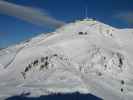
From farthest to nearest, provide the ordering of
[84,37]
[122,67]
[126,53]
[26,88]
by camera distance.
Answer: [84,37] < [126,53] < [122,67] < [26,88]

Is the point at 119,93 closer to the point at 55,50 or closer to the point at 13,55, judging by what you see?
the point at 55,50

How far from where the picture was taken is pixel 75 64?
130125 mm

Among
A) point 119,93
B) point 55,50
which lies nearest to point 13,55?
point 55,50

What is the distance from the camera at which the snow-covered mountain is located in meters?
98.9

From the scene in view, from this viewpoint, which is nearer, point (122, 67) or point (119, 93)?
point (119, 93)

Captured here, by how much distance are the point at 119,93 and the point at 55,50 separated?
50610 mm

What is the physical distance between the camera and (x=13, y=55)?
14375 cm

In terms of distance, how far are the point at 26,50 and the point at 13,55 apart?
6.30 m

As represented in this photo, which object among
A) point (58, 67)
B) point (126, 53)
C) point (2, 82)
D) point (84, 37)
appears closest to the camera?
point (2, 82)

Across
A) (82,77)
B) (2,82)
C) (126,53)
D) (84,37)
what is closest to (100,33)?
(84,37)

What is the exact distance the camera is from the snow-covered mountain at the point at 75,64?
98938mm

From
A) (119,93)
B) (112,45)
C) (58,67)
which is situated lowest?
(119,93)

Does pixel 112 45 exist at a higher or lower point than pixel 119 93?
higher

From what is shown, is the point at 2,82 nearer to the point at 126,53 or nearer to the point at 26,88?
the point at 26,88
